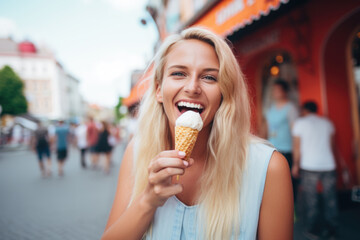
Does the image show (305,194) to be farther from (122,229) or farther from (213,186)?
(122,229)

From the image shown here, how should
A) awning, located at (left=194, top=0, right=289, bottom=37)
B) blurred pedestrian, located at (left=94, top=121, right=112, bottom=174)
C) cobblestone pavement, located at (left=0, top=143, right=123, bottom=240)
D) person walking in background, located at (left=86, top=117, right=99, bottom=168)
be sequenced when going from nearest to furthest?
awning, located at (left=194, top=0, right=289, bottom=37) < cobblestone pavement, located at (left=0, top=143, right=123, bottom=240) < blurred pedestrian, located at (left=94, top=121, right=112, bottom=174) < person walking in background, located at (left=86, top=117, right=99, bottom=168)

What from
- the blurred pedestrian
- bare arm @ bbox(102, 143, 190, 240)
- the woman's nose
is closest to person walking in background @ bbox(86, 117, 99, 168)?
the blurred pedestrian

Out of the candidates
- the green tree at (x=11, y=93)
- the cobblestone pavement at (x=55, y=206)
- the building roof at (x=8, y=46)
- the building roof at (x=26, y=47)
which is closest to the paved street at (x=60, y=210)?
the cobblestone pavement at (x=55, y=206)

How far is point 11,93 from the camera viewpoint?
40.8 meters

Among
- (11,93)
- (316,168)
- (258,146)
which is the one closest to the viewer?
(258,146)

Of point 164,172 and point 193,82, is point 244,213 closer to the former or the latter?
point 164,172

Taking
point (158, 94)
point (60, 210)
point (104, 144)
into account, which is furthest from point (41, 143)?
point (158, 94)

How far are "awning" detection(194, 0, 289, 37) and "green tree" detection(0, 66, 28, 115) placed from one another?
47.3 meters

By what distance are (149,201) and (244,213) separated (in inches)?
20.3

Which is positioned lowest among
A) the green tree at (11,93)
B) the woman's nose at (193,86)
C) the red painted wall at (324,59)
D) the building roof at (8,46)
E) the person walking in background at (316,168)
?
the person walking in background at (316,168)

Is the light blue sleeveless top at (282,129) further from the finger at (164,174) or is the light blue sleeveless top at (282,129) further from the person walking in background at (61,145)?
the person walking in background at (61,145)

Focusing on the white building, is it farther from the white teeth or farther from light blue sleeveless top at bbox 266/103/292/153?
the white teeth

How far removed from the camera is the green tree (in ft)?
131

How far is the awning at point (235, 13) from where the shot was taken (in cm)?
347
